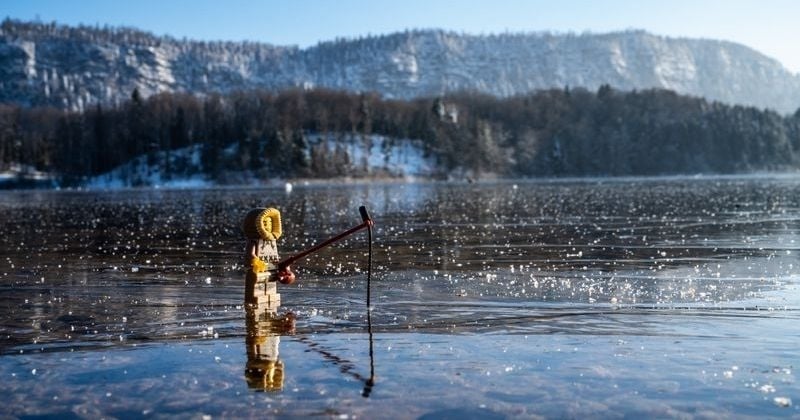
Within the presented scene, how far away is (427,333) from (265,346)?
3231 mm

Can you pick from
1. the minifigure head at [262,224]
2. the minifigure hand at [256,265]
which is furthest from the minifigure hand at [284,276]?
the minifigure head at [262,224]

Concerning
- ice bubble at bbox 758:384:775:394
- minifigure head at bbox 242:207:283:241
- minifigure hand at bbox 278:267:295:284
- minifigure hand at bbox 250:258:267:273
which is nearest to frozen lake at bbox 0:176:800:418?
ice bubble at bbox 758:384:775:394

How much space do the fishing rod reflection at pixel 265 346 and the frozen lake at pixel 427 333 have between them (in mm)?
118

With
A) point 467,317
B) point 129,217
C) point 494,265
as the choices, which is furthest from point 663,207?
point 467,317

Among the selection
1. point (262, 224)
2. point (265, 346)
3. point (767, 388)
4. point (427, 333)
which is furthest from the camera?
point (262, 224)

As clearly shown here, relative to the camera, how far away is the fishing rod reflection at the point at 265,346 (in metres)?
11.8

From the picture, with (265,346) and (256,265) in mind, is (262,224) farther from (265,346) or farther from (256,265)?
(265,346)

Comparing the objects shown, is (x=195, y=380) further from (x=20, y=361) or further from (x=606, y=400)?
(x=606, y=400)

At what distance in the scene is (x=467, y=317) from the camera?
16625 mm

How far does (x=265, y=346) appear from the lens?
13.9 m

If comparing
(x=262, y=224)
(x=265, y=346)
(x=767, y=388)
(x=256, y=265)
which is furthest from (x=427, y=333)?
(x=767, y=388)

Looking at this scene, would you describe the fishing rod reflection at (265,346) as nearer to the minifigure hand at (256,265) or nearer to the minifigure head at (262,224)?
the minifigure hand at (256,265)

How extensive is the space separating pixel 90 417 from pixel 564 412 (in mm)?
6492

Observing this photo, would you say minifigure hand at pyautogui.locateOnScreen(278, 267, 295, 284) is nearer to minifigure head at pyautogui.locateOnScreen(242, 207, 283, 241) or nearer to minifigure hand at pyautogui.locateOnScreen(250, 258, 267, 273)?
minifigure hand at pyautogui.locateOnScreen(250, 258, 267, 273)
